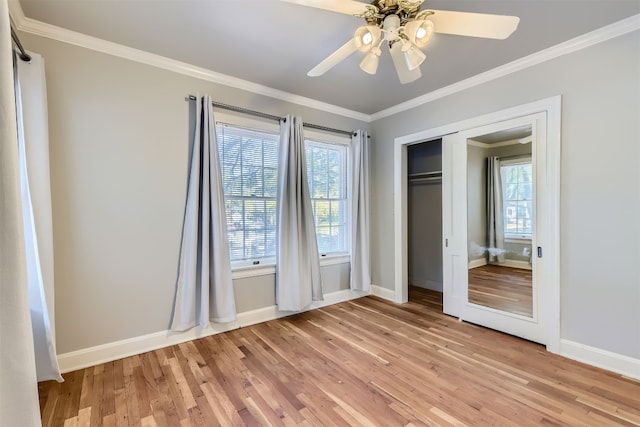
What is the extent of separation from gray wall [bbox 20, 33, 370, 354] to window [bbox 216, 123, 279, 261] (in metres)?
0.45

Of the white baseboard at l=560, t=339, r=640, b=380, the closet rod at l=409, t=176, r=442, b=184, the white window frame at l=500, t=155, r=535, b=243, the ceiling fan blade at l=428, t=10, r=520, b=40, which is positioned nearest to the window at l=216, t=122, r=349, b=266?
the closet rod at l=409, t=176, r=442, b=184

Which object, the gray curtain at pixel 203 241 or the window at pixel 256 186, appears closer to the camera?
the gray curtain at pixel 203 241

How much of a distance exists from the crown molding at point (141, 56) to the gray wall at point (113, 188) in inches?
2.0

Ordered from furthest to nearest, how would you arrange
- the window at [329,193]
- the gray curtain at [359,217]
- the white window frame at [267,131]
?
the gray curtain at [359,217], the window at [329,193], the white window frame at [267,131]

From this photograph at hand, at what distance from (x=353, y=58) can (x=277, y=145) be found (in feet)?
4.24

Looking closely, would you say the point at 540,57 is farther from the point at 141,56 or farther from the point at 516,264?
the point at 141,56

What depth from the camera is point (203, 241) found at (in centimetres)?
278

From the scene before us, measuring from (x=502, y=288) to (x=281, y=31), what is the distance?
3229 millimetres

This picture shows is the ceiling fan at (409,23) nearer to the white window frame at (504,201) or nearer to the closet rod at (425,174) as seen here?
the white window frame at (504,201)

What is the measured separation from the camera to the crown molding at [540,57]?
86.0 inches

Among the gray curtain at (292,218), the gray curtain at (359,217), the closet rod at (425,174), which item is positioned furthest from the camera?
the closet rod at (425,174)

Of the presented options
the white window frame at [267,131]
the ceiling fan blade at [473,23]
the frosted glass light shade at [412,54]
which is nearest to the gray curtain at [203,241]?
the white window frame at [267,131]

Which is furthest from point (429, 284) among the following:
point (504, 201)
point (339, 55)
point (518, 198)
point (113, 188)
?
point (113, 188)

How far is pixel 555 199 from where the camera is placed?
2.54 meters
